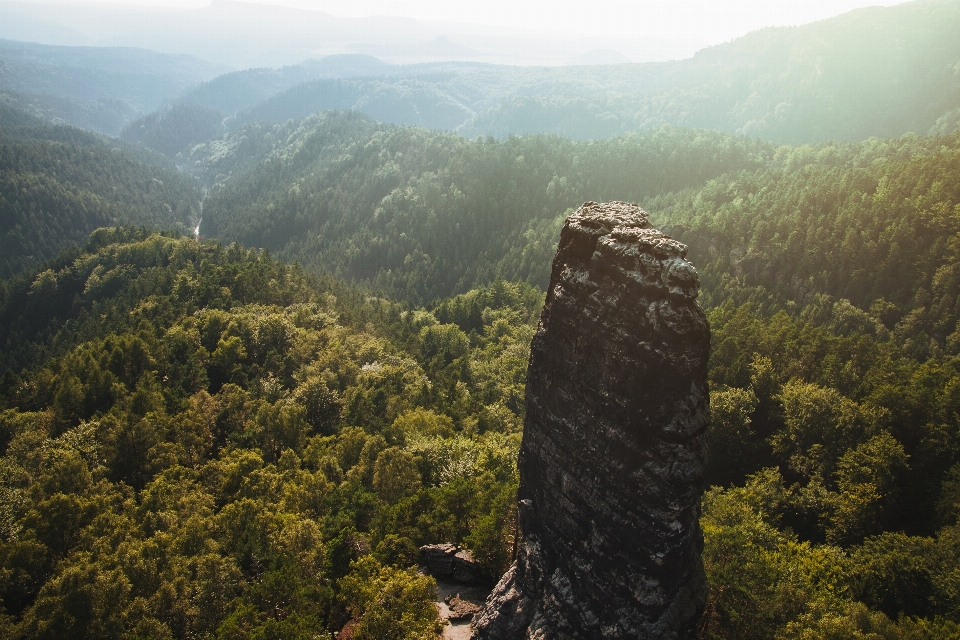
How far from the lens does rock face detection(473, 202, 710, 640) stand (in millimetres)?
24031

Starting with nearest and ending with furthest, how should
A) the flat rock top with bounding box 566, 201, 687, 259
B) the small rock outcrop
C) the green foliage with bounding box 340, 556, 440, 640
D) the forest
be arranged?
the flat rock top with bounding box 566, 201, 687, 259 < the green foliage with bounding box 340, 556, 440, 640 < the forest < the small rock outcrop

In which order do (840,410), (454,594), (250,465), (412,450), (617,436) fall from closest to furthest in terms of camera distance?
(617,436) < (454,594) < (840,410) < (412,450) < (250,465)

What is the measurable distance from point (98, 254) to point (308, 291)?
3716 inches

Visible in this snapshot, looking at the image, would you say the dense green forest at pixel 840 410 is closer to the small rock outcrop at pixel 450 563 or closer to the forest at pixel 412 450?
the forest at pixel 412 450

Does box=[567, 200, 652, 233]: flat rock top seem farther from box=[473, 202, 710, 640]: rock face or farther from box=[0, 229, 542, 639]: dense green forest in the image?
box=[0, 229, 542, 639]: dense green forest

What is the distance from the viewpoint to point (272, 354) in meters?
98.3

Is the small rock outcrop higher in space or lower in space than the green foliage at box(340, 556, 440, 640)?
lower

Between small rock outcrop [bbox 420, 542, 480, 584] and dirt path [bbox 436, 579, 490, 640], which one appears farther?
small rock outcrop [bbox 420, 542, 480, 584]

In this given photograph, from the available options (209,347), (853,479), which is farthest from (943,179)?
(209,347)

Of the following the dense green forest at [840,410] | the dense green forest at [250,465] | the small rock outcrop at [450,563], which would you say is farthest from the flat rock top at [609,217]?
the small rock outcrop at [450,563]

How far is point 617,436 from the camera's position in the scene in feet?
84.7

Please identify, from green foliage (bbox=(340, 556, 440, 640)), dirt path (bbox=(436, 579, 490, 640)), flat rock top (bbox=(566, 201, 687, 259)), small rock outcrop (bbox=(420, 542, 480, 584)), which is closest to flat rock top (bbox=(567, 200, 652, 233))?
flat rock top (bbox=(566, 201, 687, 259))

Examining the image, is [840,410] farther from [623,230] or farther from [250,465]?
[250,465]

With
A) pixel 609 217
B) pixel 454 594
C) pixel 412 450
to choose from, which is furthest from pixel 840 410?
pixel 609 217
